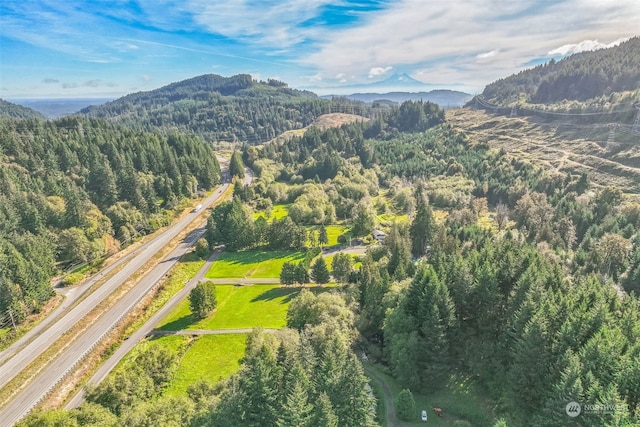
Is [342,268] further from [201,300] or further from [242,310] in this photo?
[201,300]

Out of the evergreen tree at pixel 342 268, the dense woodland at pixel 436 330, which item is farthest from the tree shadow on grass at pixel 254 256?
the evergreen tree at pixel 342 268

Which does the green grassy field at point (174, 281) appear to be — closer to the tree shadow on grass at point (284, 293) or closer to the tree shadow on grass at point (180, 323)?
the tree shadow on grass at point (180, 323)

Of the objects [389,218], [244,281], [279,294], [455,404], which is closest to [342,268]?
[279,294]

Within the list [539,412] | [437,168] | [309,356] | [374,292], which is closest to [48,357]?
[309,356]

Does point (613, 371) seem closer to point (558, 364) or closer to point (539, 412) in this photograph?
point (558, 364)

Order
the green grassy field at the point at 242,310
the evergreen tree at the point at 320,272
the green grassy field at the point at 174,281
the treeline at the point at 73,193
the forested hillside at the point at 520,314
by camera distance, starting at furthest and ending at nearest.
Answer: the evergreen tree at the point at 320,272
the treeline at the point at 73,193
the green grassy field at the point at 174,281
the green grassy field at the point at 242,310
the forested hillside at the point at 520,314
